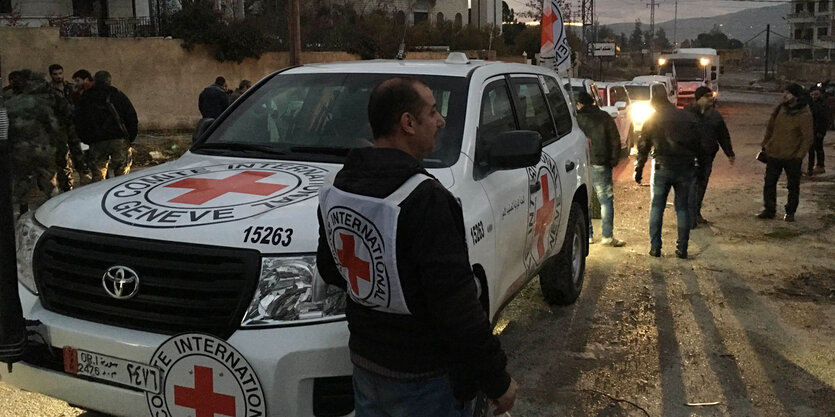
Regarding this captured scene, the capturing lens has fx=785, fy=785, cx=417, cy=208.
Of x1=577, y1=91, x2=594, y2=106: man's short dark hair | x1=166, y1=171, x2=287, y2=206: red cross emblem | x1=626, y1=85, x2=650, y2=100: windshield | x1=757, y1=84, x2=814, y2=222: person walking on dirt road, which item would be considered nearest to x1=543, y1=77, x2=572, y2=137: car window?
x1=577, y1=91, x2=594, y2=106: man's short dark hair

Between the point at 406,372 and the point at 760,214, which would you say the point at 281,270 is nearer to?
the point at 406,372

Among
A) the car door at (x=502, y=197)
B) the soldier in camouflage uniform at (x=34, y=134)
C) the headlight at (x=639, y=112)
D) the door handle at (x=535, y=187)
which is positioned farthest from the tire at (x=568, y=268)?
the headlight at (x=639, y=112)

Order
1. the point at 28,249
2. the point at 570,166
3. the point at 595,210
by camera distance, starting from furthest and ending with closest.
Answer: the point at 595,210 → the point at 570,166 → the point at 28,249

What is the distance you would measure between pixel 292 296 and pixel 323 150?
4.46ft

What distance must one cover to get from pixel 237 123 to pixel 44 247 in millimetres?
1572

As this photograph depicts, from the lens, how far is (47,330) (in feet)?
10.6

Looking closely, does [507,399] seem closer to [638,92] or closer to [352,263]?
[352,263]

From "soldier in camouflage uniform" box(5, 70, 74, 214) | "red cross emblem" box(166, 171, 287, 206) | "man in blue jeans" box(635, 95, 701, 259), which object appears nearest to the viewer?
"red cross emblem" box(166, 171, 287, 206)

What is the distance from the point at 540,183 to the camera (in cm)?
497

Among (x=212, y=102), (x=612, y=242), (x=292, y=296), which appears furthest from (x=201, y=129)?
(x=212, y=102)

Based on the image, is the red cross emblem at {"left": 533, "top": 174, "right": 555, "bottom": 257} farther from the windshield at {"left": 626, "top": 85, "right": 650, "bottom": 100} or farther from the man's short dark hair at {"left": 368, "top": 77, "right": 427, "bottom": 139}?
the windshield at {"left": 626, "top": 85, "right": 650, "bottom": 100}

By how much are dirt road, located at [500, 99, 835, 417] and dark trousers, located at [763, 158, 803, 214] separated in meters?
0.51

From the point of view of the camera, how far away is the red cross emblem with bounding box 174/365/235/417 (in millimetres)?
2916

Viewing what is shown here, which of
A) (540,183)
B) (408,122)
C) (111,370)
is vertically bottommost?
(111,370)
